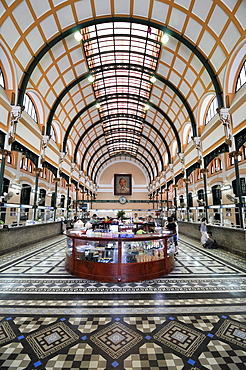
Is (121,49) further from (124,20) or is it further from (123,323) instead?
(123,323)

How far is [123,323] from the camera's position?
3066 mm

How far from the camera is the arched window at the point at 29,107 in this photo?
11859 millimetres

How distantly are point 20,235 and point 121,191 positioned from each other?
3227 centimetres

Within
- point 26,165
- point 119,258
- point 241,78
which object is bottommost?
point 119,258

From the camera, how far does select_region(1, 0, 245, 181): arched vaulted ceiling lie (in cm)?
885

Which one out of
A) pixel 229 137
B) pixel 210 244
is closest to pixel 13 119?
pixel 229 137

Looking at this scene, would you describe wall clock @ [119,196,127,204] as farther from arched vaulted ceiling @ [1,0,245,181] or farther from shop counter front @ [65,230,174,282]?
shop counter front @ [65,230,174,282]

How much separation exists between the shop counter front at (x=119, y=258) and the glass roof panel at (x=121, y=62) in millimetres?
12407

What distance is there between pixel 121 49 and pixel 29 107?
826 centimetres

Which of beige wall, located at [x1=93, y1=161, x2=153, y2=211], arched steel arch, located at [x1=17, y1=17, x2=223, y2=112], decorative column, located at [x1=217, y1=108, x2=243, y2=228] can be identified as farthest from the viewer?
beige wall, located at [x1=93, y1=161, x2=153, y2=211]

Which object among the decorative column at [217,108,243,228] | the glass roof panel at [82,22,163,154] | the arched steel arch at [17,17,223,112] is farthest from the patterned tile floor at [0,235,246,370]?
the glass roof panel at [82,22,163,154]

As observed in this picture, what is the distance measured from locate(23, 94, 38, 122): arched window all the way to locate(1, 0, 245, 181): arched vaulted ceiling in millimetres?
701

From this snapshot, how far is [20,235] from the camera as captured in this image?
9.11 metres

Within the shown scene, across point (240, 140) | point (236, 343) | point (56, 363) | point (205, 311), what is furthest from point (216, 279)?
point (240, 140)
